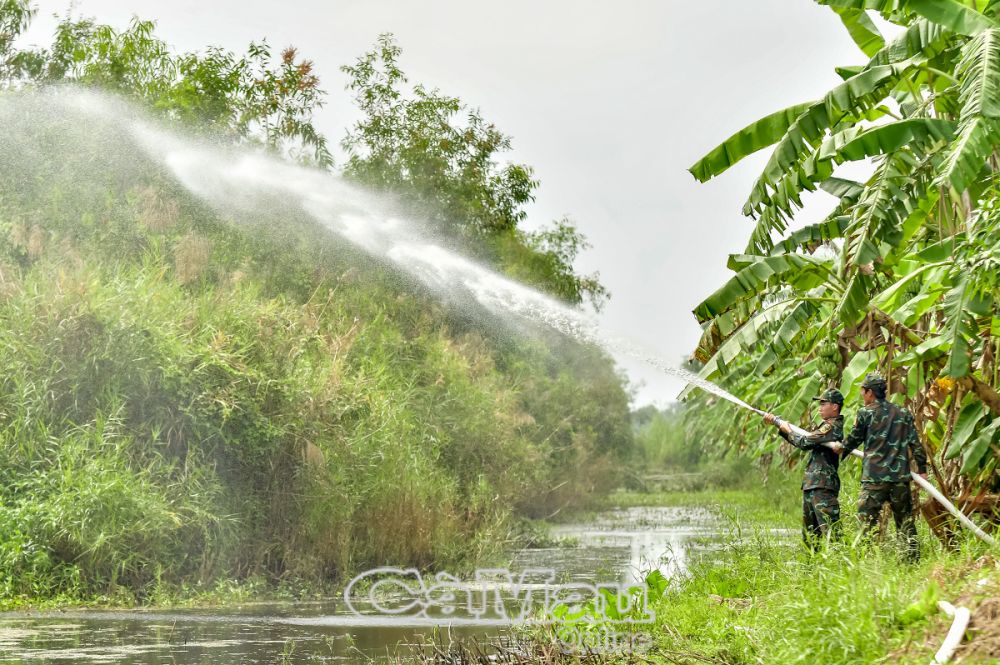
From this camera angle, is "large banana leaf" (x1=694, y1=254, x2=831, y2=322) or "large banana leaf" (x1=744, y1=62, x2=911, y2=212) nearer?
"large banana leaf" (x1=744, y1=62, x2=911, y2=212)

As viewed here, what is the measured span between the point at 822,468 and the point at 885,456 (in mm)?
790

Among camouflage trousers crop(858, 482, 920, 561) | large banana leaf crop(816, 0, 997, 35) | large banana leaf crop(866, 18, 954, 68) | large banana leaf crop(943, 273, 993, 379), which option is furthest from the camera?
large banana leaf crop(866, 18, 954, 68)

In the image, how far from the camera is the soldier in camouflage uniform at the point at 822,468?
1023 cm

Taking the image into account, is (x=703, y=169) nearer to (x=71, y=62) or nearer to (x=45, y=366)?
(x=45, y=366)

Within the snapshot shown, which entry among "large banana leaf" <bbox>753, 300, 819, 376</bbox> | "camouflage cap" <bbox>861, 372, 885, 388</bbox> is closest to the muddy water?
"large banana leaf" <bbox>753, 300, 819, 376</bbox>

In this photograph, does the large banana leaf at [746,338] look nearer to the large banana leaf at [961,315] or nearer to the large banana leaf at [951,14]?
the large banana leaf at [961,315]

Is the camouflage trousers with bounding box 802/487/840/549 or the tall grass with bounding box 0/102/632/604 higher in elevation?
the tall grass with bounding box 0/102/632/604

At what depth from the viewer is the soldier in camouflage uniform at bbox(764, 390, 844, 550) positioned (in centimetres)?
1023

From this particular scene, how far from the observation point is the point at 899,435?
973 centimetres

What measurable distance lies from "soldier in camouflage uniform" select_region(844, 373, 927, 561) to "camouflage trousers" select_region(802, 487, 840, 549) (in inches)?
16.5

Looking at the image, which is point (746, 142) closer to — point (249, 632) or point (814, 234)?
point (814, 234)

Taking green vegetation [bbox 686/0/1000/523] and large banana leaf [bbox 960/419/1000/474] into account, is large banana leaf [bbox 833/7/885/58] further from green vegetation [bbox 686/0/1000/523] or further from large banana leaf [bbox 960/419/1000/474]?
large banana leaf [bbox 960/419/1000/474]

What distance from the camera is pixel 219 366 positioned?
1570cm

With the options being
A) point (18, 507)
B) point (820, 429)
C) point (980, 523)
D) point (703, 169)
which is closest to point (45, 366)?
point (18, 507)
